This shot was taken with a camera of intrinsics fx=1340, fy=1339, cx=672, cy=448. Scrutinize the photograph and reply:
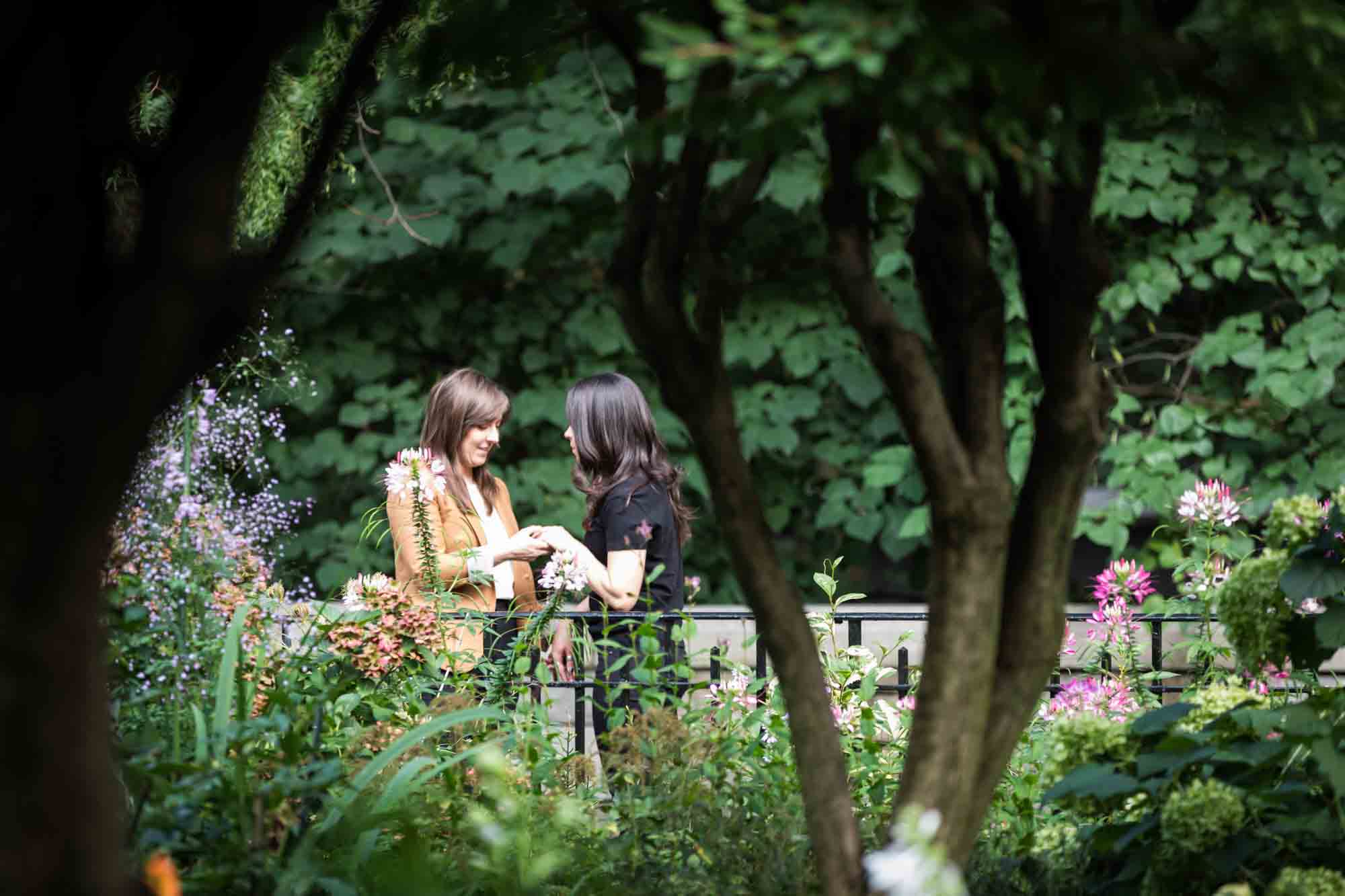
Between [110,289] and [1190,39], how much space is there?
146 cm

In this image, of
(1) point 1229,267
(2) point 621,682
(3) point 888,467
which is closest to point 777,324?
(3) point 888,467

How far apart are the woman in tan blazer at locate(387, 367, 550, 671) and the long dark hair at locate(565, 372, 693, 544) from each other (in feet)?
0.88

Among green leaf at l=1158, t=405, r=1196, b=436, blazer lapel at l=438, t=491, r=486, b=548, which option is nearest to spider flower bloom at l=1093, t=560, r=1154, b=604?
blazer lapel at l=438, t=491, r=486, b=548

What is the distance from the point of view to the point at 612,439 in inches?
167

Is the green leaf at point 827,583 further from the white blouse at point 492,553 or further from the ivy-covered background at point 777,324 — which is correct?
the ivy-covered background at point 777,324

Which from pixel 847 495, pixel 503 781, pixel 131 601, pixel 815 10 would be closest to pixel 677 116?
pixel 815 10

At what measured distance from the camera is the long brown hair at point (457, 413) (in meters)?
4.36

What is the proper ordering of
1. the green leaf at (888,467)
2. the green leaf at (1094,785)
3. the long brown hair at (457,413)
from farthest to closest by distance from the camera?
the green leaf at (888,467), the long brown hair at (457,413), the green leaf at (1094,785)

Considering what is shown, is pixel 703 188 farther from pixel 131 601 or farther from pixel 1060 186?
pixel 131 601

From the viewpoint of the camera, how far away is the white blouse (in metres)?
4.05

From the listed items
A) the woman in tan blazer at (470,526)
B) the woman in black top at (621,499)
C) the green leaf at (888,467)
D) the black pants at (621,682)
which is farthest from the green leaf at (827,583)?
the green leaf at (888,467)

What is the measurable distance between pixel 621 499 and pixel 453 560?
22.2 inches

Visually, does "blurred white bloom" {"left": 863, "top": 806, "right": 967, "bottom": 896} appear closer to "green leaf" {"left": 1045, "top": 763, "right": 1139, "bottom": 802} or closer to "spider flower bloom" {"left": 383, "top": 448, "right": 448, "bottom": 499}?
"green leaf" {"left": 1045, "top": 763, "right": 1139, "bottom": 802}

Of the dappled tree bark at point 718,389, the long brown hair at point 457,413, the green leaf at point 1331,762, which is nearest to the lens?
the dappled tree bark at point 718,389
